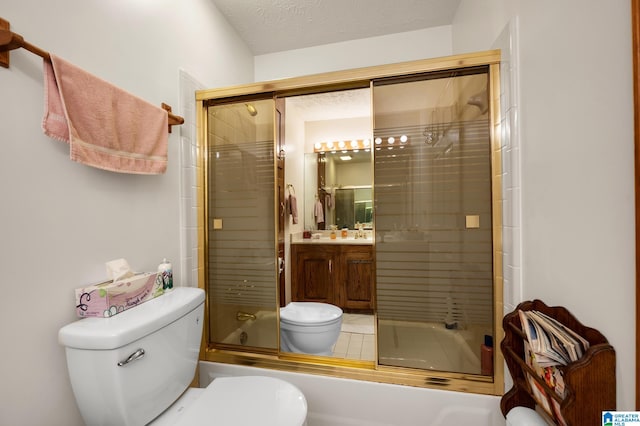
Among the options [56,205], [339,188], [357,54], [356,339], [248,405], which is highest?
[357,54]

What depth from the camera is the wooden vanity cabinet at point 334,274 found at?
2721 mm

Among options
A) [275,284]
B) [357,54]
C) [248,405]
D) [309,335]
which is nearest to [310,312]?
[309,335]

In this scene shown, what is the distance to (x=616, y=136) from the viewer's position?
63cm

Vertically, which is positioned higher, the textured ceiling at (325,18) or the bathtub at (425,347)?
the textured ceiling at (325,18)

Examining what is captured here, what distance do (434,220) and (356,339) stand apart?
132cm

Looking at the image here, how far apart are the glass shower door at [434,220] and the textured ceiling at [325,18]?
2.86 feet

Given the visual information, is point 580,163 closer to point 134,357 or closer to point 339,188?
point 134,357

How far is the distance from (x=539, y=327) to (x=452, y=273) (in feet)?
1.49

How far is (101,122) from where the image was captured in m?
0.90

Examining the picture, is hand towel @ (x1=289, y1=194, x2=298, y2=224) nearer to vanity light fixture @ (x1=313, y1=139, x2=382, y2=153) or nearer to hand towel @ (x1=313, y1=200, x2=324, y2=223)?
hand towel @ (x1=313, y1=200, x2=324, y2=223)

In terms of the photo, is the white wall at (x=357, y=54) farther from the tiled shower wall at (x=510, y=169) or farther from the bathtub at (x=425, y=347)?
the bathtub at (x=425, y=347)

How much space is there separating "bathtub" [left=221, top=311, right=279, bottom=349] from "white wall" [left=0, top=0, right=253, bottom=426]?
0.68 m

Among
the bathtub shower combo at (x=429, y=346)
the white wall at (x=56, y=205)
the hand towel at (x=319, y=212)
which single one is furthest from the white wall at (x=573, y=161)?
the hand towel at (x=319, y=212)

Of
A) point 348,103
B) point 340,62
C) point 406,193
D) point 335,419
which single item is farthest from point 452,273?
point 348,103
